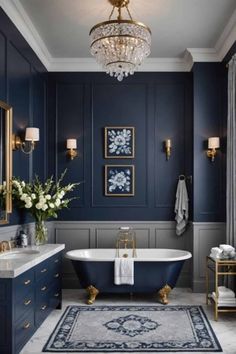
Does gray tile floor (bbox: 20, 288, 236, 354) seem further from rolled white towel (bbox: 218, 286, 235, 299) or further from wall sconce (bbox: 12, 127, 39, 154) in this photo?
wall sconce (bbox: 12, 127, 39, 154)

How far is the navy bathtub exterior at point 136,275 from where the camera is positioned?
4.93 m

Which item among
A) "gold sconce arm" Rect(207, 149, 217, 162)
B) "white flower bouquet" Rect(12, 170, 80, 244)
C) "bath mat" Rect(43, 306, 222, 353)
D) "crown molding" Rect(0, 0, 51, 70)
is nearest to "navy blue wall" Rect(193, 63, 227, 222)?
"gold sconce arm" Rect(207, 149, 217, 162)

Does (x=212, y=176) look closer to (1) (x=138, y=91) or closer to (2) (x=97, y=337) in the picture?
(1) (x=138, y=91)

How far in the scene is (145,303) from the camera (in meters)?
5.04

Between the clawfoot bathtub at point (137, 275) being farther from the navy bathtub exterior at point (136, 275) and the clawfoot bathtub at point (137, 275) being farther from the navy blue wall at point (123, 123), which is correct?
the navy blue wall at point (123, 123)

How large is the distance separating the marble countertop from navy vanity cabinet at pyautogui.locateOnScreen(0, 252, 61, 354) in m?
0.05

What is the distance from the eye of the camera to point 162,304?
4996 mm

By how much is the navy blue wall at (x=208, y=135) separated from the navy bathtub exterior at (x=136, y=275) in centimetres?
99

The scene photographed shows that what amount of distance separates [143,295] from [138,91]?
109 inches

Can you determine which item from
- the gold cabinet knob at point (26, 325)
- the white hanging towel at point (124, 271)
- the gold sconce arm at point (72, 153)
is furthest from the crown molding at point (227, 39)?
the gold cabinet knob at point (26, 325)

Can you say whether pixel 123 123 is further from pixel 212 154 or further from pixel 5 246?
pixel 5 246

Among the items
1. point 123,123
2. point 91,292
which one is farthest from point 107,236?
point 123,123

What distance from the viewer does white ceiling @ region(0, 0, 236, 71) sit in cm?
422

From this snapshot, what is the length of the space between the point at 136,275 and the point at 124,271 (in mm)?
166
